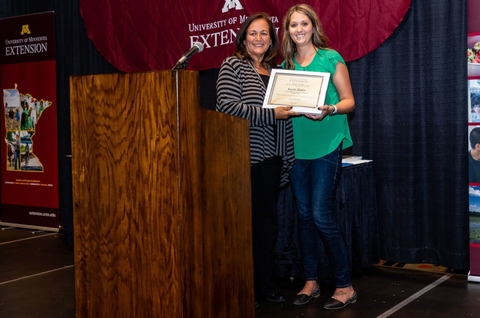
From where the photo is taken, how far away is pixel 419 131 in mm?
3600

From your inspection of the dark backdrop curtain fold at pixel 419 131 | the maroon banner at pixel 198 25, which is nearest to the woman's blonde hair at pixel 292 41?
the maroon banner at pixel 198 25

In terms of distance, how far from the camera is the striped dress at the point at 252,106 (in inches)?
101

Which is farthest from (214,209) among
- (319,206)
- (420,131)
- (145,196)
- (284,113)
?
(420,131)


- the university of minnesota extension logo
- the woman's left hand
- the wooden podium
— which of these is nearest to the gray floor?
the woman's left hand

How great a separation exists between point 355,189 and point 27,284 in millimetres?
1942

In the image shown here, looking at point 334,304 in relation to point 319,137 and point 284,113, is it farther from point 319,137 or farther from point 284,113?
point 284,113

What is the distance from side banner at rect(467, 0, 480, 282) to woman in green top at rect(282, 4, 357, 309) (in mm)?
830

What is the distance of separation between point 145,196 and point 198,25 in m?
2.79

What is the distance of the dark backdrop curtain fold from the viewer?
11.3ft

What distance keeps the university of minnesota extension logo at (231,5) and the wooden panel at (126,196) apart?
2448 millimetres

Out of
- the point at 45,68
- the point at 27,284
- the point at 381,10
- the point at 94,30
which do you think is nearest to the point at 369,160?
the point at 381,10

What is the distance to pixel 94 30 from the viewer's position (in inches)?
193

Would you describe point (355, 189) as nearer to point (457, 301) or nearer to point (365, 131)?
point (365, 131)

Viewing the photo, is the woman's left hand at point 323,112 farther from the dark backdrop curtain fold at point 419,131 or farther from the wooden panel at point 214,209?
the dark backdrop curtain fold at point 419,131
